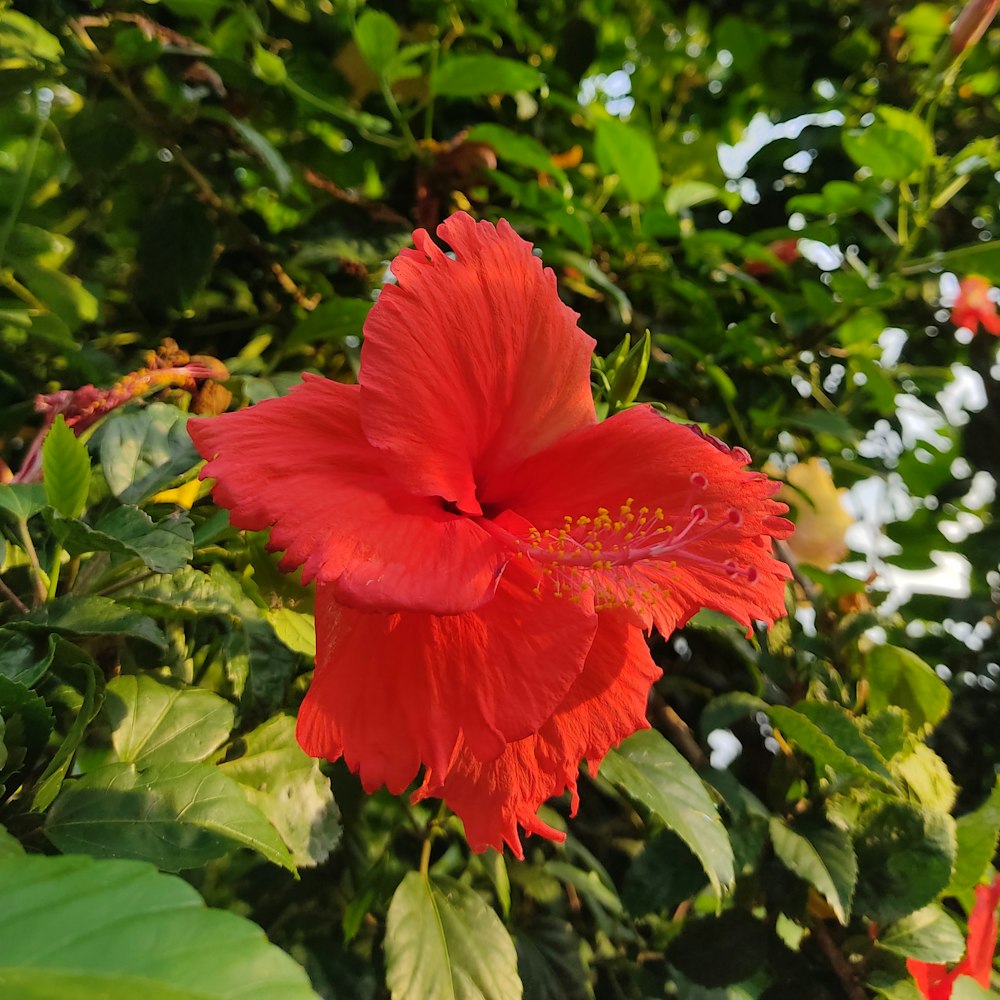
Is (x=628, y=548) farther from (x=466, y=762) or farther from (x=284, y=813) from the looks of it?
(x=284, y=813)

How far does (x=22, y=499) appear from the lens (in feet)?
1.31

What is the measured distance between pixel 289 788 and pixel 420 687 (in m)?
0.15

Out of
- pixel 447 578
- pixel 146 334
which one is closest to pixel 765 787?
pixel 447 578

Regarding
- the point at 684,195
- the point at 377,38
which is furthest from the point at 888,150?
the point at 377,38

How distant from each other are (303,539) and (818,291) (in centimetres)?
74

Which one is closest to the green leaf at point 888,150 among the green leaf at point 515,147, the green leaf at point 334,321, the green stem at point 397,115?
the green leaf at point 515,147

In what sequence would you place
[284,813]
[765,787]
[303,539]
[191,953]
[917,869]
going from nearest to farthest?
[191,953] < [303,539] < [284,813] < [917,869] < [765,787]

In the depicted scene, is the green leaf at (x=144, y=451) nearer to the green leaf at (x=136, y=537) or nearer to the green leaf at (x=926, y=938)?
the green leaf at (x=136, y=537)

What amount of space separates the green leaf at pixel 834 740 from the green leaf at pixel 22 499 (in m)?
0.51

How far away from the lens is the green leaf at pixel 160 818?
0.34 meters

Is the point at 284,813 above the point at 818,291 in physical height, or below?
below

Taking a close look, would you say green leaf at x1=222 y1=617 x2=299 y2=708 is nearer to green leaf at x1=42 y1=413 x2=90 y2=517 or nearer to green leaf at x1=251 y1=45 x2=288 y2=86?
green leaf at x1=42 y1=413 x2=90 y2=517

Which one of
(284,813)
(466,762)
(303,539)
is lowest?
(284,813)

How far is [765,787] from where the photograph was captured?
68 cm
